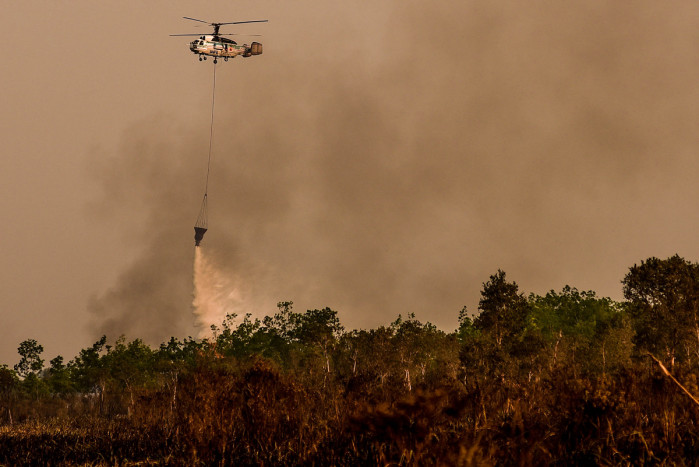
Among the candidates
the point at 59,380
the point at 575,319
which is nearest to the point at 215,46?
the point at 59,380

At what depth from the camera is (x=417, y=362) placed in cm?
6481

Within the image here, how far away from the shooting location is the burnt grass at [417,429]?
8570mm

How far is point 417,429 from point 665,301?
126ft

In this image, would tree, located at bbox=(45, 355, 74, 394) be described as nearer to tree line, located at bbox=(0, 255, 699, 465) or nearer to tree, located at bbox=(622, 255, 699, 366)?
tree line, located at bbox=(0, 255, 699, 465)

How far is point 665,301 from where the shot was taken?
41.8m

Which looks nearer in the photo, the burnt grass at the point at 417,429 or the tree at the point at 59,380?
the burnt grass at the point at 417,429

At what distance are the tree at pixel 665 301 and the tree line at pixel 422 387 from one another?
0.09 m

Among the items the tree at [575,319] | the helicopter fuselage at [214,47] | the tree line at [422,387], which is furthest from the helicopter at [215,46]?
the tree at [575,319]

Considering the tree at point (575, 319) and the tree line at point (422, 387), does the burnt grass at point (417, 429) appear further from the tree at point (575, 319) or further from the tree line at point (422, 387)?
the tree at point (575, 319)

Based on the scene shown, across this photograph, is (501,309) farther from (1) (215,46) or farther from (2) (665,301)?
(1) (215,46)

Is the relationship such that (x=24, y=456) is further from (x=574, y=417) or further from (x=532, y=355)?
(x=532, y=355)

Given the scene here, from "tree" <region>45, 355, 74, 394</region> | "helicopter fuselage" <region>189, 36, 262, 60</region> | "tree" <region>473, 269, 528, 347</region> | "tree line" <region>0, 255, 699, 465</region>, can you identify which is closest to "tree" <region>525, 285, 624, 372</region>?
"tree line" <region>0, 255, 699, 465</region>

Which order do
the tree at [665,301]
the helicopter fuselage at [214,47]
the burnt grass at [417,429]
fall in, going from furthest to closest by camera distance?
the helicopter fuselage at [214,47] < the tree at [665,301] < the burnt grass at [417,429]

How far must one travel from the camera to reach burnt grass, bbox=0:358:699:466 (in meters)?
8.57
